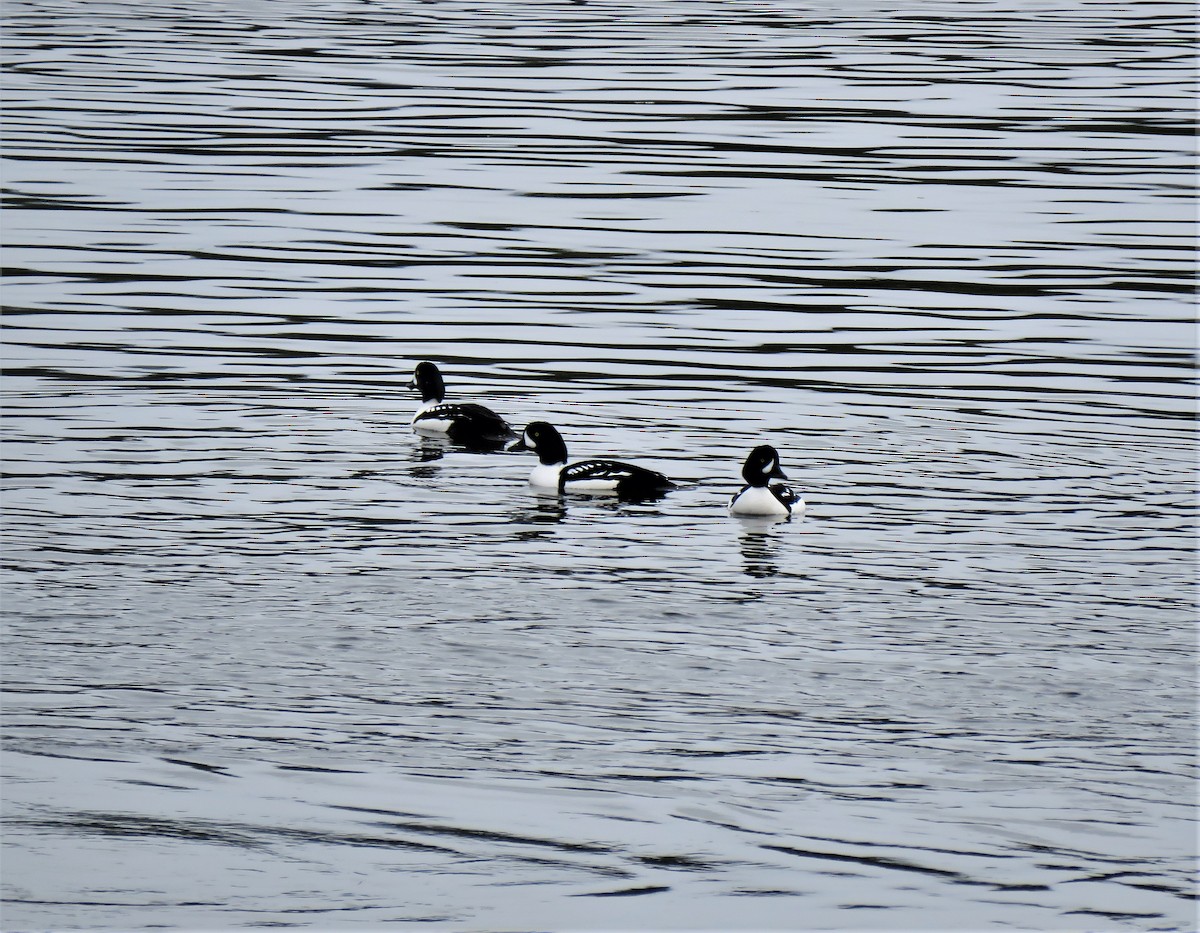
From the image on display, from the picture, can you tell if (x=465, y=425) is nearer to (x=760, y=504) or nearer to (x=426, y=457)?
(x=426, y=457)

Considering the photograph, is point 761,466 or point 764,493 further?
point 761,466

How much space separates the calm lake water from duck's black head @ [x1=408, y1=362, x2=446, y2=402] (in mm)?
348

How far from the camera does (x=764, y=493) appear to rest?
12.6m

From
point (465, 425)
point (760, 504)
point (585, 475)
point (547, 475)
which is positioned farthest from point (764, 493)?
point (465, 425)

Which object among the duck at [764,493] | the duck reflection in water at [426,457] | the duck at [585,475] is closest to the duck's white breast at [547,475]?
the duck at [585,475]

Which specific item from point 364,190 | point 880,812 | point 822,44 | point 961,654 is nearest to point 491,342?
point 364,190

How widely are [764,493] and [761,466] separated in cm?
19

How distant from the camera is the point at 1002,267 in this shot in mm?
20984

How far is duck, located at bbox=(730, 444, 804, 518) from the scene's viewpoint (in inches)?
493

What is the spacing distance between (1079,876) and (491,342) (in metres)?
11.6

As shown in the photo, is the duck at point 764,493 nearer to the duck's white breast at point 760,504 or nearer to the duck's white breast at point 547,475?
the duck's white breast at point 760,504

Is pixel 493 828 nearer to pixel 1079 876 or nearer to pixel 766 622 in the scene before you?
pixel 1079 876

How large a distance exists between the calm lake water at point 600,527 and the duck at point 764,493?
8.3 inches

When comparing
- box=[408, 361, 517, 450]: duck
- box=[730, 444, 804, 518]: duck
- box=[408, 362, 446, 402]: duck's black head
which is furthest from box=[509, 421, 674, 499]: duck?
box=[408, 362, 446, 402]: duck's black head
